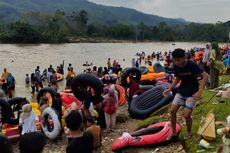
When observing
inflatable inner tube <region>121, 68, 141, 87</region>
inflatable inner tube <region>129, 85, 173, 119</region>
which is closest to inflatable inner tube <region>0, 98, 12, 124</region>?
inflatable inner tube <region>129, 85, 173, 119</region>

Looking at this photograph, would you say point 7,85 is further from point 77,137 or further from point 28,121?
point 77,137

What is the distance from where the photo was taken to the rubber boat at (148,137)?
7566mm

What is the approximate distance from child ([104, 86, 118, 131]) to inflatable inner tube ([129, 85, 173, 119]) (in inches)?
51.3

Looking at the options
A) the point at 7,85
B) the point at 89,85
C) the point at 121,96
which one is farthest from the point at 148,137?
the point at 7,85

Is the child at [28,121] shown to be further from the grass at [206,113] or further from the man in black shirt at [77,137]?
the man in black shirt at [77,137]

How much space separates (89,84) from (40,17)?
124 m

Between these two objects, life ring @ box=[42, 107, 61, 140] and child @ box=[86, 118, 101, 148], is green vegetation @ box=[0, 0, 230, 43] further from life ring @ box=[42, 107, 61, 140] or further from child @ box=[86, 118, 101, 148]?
child @ box=[86, 118, 101, 148]

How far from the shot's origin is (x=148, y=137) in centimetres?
777

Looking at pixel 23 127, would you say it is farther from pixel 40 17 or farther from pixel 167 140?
pixel 40 17

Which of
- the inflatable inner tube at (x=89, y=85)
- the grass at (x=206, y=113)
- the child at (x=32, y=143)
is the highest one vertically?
the child at (x=32, y=143)

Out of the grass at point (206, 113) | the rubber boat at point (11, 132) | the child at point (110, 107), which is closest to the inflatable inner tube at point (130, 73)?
the child at point (110, 107)

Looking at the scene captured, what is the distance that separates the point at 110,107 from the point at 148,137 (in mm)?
2268

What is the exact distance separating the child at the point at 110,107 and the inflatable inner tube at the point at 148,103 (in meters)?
1.30

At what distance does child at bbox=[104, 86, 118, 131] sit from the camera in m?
9.76
